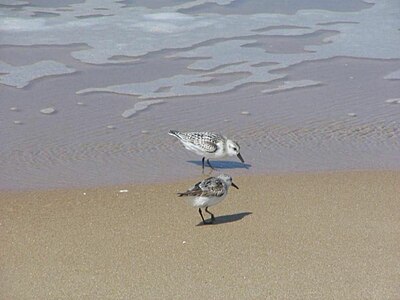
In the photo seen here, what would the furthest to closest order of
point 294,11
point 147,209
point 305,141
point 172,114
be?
point 294,11
point 172,114
point 305,141
point 147,209

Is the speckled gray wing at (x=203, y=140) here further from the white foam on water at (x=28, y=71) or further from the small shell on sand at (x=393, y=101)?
the white foam on water at (x=28, y=71)

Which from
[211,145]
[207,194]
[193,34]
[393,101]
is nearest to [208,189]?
[207,194]

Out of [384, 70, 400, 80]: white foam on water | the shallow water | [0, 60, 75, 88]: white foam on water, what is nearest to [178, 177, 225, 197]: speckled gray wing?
the shallow water

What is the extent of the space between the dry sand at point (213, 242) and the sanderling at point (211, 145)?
403 mm

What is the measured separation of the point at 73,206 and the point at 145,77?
14.3ft

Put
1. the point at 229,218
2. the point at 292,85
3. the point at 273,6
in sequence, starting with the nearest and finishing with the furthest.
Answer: the point at 229,218
the point at 292,85
the point at 273,6

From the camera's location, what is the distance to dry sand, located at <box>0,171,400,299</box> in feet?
18.5

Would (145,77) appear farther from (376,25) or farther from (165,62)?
(376,25)

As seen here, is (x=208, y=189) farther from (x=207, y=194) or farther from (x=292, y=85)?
(x=292, y=85)

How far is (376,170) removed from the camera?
27.2 feet

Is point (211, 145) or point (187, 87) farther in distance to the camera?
point (187, 87)

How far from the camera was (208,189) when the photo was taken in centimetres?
695

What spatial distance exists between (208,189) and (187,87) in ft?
14.1

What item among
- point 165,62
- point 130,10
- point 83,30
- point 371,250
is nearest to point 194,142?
point 371,250
